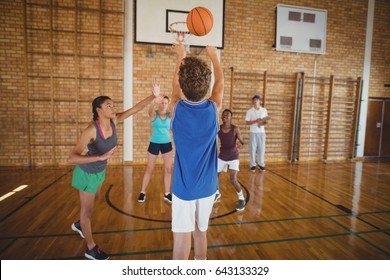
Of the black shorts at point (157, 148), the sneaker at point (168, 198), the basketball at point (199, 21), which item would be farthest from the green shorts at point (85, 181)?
the basketball at point (199, 21)

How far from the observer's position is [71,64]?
635 cm

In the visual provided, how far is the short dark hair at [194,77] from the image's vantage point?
1.48 metres

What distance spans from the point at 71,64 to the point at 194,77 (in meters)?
6.03

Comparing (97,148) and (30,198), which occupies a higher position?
(97,148)

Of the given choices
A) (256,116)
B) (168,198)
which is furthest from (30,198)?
(256,116)

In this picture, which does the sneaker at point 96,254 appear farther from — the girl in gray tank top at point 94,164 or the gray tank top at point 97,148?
the gray tank top at point 97,148

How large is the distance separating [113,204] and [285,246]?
262 centimetres

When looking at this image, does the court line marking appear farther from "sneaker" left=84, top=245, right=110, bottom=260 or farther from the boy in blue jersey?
the boy in blue jersey

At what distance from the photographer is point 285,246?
2789 millimetres

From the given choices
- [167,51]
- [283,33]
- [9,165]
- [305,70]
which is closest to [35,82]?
[9,165]

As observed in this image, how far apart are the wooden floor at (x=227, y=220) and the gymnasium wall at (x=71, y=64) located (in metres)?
1.19

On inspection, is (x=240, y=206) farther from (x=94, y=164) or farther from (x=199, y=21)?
(x=199, y=21)

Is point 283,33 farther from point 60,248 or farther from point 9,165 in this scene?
point 9,165

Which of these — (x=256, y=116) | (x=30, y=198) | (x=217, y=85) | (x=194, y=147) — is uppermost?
(x=217, y=85)
